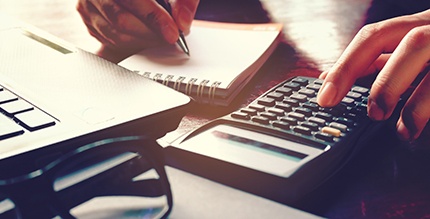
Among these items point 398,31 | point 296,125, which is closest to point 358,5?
point 398,31

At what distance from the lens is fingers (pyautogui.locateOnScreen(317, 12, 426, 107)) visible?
1.65 ft

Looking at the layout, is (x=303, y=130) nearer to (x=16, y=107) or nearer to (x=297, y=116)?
(x=297, y=116)

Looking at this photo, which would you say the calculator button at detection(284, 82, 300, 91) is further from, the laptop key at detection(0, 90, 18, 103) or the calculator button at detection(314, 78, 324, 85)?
the laptop key at detection(0, 90, 18, 103)

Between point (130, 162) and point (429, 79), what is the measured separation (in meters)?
0.29

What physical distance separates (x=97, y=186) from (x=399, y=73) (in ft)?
0.97

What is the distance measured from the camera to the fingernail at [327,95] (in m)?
0.49

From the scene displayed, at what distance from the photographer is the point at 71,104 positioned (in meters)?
0.44

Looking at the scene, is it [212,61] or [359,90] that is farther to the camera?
[212,61]

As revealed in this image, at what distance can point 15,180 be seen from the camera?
33 cm

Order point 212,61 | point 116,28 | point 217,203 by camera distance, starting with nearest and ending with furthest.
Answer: point 217,203
point 212,61
point 116,28

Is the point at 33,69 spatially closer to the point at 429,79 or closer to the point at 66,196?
the point at 66,196

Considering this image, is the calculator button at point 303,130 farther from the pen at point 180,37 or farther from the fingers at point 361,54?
the pen at point 180,37

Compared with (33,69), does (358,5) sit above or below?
below

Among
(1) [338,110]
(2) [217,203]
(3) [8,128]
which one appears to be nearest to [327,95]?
(1) [338,110]
